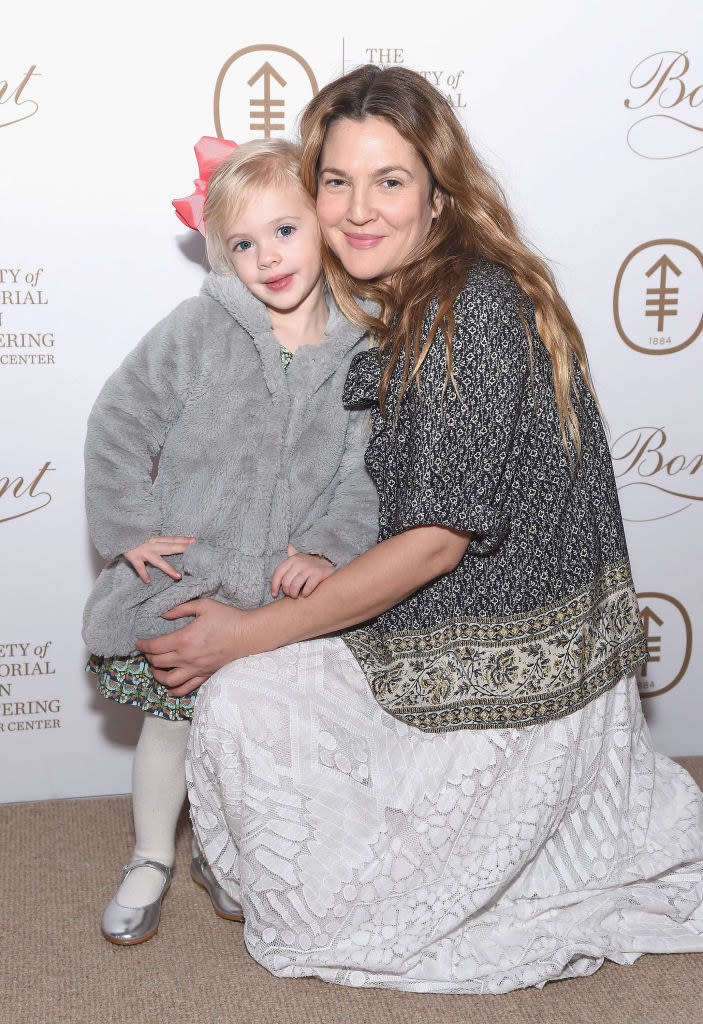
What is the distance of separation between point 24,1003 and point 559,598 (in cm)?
104

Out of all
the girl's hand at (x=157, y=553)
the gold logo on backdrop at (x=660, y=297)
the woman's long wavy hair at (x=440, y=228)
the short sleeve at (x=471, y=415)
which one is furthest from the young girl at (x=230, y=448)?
the gold logo on backdrop at (x=660, y=297)

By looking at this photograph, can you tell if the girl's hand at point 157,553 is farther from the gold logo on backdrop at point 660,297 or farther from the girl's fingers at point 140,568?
the gold logo on backdrop at point 660,297

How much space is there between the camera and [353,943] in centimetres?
165

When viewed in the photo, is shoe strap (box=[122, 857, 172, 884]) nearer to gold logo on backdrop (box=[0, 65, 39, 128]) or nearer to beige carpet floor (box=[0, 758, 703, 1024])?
beige carpet floor (box=[0, 758, 703, 1024])

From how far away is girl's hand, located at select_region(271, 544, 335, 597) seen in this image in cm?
171

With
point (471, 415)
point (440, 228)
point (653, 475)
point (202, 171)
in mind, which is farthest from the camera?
point (653, 475)

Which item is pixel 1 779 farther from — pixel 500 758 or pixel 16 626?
pixel 500 758

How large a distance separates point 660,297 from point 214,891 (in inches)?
58.9

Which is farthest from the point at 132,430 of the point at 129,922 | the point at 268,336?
the point at 129,922

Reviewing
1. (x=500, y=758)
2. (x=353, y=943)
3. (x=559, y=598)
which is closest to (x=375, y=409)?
(x=559, y=598)

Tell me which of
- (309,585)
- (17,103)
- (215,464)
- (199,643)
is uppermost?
(17,103)

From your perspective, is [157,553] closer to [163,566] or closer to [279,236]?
[163,566]

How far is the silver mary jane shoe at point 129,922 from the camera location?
1.82 metres

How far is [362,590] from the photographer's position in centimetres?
164
